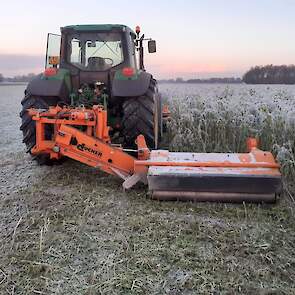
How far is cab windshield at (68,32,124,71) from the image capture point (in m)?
5.93

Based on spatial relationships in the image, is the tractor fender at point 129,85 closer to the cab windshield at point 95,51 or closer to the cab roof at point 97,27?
the cab windshield at point 95,51

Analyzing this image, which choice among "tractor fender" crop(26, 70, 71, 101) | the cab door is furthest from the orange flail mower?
the cab door

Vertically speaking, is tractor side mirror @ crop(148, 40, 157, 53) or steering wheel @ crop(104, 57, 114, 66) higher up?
tractor side mirror @ crop(148, 40, 157, 53)

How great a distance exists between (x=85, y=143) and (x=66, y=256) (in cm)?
166

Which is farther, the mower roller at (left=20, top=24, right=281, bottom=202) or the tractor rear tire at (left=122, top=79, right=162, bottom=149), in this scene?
the tractor rear tire at (left=122, top=79, right=162, bottom=149)

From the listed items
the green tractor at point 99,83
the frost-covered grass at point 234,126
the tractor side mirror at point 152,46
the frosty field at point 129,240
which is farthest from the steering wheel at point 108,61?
the frosty field at point 129,240

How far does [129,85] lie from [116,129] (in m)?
0.68

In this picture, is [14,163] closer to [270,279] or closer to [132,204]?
[132,204]

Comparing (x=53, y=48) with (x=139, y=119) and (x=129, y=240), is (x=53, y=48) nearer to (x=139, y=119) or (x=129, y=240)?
(x=139, y=119)

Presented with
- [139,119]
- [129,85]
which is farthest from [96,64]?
[139,119]

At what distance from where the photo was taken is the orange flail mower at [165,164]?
3.91m

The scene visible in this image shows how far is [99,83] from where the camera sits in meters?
5.64

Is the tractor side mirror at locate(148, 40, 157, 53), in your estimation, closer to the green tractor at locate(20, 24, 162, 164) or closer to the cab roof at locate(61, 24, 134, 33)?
the green tractor at locate(20, 24, 162, 164)

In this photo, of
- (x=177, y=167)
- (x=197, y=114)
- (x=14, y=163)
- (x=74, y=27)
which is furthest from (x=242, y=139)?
(x=14, y=163)
